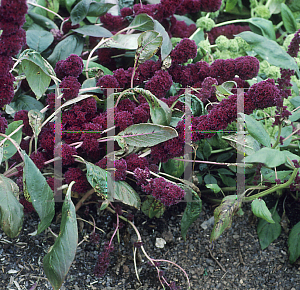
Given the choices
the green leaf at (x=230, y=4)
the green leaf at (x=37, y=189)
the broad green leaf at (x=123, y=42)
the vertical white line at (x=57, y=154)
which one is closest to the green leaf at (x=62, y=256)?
the green leaf at (x=37, y=189)

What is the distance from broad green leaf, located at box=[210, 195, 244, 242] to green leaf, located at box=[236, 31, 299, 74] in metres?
0.47

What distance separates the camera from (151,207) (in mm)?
986

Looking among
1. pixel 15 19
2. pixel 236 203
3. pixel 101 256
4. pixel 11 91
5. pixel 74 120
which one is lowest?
pixel 101 256

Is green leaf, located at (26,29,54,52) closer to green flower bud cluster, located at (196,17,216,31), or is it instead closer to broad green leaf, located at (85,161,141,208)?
broad green leaf, located at (85,161,141,208)

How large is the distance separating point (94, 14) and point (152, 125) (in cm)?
59

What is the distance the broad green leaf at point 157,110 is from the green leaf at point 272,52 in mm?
423

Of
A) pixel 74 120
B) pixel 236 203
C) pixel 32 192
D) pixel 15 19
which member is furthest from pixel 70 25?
pixel 236 203

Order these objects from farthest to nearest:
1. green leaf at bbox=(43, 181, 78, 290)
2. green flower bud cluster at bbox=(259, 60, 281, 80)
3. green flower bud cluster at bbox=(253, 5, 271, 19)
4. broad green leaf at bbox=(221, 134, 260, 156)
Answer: green flower bud cluster at bbox=(253, 5, 271, 19)
green flower bud cluster at bbox=(259, 60, 281, 80)
broad green leaf at bbox=(221, 134, 260, 156)
green leaf at bbox=(43, 181, 78, 290)

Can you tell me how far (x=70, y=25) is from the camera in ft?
4.14

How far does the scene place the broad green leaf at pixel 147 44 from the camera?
0.96 metres

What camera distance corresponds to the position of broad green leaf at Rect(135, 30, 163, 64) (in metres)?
0.96

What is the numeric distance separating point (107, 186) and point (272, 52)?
27.8 inches

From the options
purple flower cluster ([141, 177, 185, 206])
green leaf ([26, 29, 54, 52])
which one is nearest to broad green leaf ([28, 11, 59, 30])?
green leaf ([26, 29, 54, 52])

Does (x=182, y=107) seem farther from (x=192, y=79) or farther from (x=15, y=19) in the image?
(x=15, y=19)
